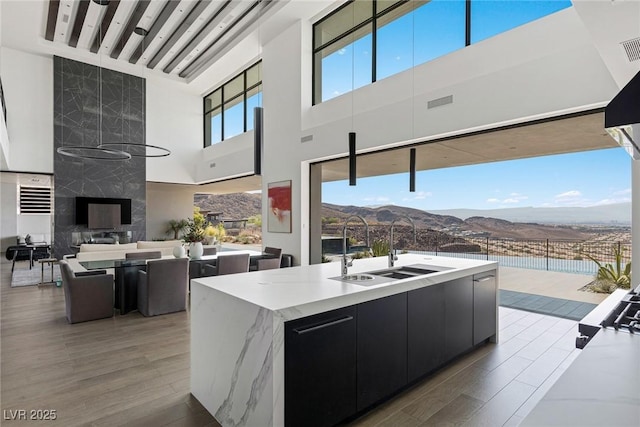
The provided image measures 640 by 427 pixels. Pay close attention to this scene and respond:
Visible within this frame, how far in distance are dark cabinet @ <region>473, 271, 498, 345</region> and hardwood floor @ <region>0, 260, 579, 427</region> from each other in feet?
0.57

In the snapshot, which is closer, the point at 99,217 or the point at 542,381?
the point at 542,381

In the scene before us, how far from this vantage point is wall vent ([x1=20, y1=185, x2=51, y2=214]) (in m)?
13.7

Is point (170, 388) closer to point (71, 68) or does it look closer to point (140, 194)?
point (140, 194)

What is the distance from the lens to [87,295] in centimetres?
464

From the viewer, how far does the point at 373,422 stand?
2324 millimetres

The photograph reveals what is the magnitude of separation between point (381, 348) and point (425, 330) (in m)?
0.55

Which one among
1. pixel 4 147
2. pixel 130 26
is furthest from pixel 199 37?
pixel 4 147

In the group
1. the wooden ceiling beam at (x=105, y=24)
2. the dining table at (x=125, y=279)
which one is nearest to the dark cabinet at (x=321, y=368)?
the dining table at (x=125, y=279)

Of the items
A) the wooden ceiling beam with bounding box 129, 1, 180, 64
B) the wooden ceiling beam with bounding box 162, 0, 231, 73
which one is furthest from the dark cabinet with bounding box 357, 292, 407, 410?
the wooden ceiling beam with bounding box 129, 1, 180, 64

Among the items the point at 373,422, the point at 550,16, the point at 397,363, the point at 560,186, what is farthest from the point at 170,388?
the point at 560,186

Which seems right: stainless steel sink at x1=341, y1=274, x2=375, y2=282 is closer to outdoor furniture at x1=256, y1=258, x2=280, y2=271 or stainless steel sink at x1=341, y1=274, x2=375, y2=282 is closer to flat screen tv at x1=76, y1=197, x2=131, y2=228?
outdoor furniture at x1=256, y1=258, x2=280, y2=271

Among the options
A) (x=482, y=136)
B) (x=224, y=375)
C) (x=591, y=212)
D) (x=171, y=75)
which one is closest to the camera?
(x=224, y=375)

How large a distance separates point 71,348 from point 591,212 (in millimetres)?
10719

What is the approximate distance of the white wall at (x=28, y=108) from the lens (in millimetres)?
8875
